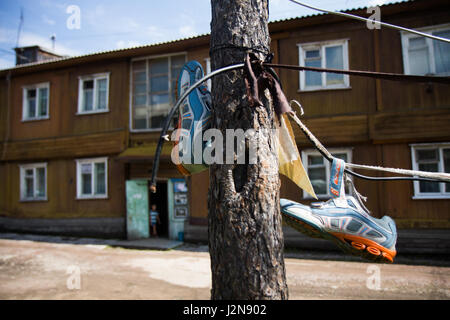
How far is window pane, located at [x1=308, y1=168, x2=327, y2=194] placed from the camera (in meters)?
10.4

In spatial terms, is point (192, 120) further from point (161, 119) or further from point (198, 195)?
point (161, 119)

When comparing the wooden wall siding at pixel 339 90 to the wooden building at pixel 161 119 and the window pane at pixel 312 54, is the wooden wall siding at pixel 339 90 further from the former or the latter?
the window pane at pixel 312 54

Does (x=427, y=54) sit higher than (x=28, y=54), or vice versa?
(x=28, y=54)

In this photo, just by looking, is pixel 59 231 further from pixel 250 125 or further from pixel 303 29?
pixel 250 125

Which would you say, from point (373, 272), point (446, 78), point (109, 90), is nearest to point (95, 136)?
point (109, 90)

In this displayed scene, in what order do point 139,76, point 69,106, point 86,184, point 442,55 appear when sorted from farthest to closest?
1. point 69,106
2. point 86,184
3. point 139,76
4. point 442,55

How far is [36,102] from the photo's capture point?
47.8ft

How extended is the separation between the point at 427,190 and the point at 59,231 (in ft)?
45.0

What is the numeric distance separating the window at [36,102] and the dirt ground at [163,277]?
6737mm

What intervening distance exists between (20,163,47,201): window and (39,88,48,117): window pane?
7.78 ft

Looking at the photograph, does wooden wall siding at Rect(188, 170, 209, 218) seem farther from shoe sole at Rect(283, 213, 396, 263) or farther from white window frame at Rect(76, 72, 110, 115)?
shoe sole at Rect(283, 213, 396, 263)

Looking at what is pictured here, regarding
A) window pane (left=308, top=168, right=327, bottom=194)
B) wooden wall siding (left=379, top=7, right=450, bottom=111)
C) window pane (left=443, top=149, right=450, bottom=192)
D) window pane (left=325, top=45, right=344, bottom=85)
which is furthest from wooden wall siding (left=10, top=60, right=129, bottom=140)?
window pane (left=443, top=149, right=450, bottom=192)

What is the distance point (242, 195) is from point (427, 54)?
10.8 meters

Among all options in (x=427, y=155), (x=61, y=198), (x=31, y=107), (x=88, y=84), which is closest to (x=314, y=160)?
(x=427, y=155)
